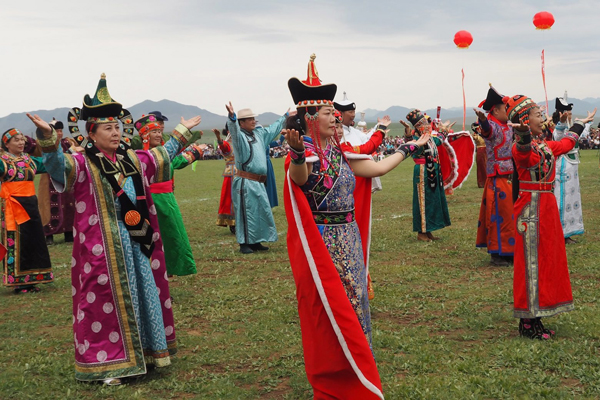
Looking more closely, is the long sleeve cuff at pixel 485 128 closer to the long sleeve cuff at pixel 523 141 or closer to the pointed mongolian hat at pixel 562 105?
the pointed mongolian hat at pixel 562 105

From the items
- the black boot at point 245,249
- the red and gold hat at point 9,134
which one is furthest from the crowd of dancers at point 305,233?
the black boot at point 245,249

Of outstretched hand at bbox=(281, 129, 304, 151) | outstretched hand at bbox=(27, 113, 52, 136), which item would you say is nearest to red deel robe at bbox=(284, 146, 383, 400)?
outstretched hand at bbox=(281, 129, 304, 151)

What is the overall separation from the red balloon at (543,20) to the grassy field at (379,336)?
11.5 m

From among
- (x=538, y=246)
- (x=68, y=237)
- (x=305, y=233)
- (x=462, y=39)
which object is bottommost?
(x=68, y=237)

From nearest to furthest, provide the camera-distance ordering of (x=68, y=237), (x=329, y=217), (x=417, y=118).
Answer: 1. (x=329, y=217)
2. (x=417, y=118)
3. (x=68, y=237)

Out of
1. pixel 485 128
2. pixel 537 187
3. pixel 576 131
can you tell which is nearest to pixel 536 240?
pixel 537 187

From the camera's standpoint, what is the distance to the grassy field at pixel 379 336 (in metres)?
4.59

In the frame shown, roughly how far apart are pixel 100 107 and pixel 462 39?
18.9 m

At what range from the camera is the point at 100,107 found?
187 inches

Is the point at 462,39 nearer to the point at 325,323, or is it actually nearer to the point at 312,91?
the point at 312,91

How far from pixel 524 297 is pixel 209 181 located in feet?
71.2

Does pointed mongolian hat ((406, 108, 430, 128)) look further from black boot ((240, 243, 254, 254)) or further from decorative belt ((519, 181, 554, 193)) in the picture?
black boot ((240, 243, 254, 254))

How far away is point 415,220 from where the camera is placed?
1061 centimetres

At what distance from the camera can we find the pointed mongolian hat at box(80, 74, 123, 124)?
15.5ft
